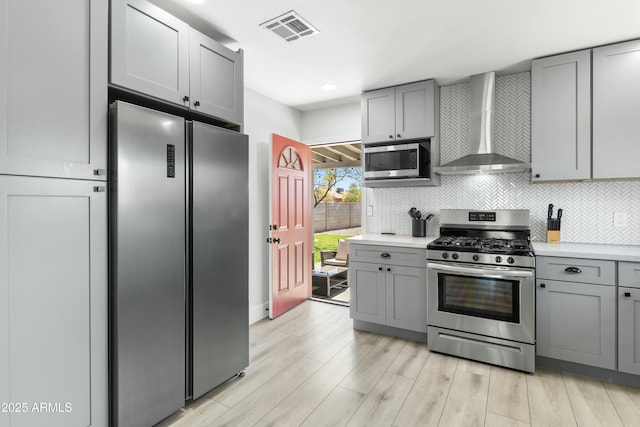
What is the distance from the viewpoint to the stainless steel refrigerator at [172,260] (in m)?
1.68

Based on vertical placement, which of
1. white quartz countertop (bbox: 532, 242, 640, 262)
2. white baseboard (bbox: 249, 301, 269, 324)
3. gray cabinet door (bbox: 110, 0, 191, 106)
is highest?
gray cabinet door (bbox: 110, 0, 191, 106)

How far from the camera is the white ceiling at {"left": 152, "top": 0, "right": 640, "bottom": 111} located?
2.09m

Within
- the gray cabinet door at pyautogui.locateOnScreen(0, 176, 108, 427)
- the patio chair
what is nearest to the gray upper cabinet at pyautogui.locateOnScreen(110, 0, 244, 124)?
the gray cabinet door at pyautogui.locateOnScreen(0, 176, 108, 427)

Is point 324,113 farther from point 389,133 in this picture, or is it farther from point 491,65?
point 491,65

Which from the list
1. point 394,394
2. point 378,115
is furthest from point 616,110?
point 394,394

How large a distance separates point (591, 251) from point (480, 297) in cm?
85

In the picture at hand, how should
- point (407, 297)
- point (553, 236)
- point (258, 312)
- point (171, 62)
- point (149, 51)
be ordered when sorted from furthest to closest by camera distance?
1. point (258, 312)
2. point (407, 297)
3. point (553, 236)
4. point (171, 62)
5. point (149, 51)

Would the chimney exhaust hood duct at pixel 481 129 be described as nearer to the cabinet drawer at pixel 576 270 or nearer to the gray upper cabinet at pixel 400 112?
the gray upper cabinet at pixel 400 112

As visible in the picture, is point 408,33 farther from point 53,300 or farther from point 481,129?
point 53,300

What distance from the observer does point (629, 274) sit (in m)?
2.25

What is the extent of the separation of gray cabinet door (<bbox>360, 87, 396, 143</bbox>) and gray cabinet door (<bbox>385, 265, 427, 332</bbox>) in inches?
55.7

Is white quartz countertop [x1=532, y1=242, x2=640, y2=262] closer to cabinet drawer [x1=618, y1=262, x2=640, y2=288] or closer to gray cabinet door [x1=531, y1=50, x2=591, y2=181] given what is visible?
cabinet drawer [x1=618, y1=262, x2=640, y2=288]

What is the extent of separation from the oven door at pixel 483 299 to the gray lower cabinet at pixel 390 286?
134mm

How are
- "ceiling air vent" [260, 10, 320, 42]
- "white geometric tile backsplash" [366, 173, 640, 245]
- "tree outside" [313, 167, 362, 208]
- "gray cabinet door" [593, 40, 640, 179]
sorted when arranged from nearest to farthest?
"ceiling air vent" [260, 10, 320, 42]
"gray cabinet door" [593, 40, 640, 179]
"white geometric tile backsplash" [366, 173, 640, 245]
"tree outside" [313, 167, 362, 208]
